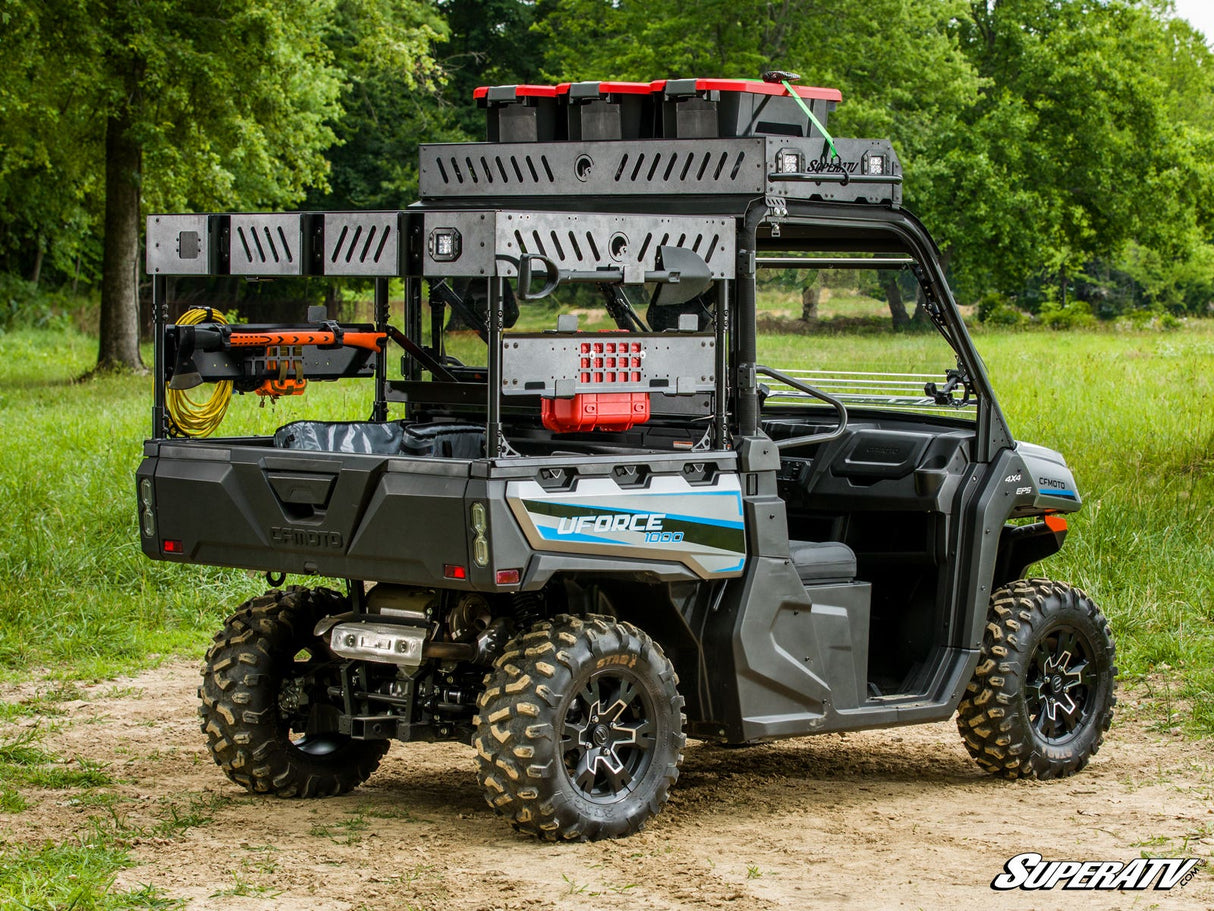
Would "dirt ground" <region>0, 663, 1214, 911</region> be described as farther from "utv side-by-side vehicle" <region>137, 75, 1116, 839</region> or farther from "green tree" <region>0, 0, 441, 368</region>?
"green tree" <region>0, 0, 441, 368</region>

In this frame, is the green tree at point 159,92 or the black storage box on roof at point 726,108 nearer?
the black storage box on roof at point 726,108

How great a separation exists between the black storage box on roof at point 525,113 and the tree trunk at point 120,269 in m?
17.5

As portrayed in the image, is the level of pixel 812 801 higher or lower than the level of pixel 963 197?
lower

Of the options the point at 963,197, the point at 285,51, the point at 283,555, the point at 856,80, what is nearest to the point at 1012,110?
the point at 963,197

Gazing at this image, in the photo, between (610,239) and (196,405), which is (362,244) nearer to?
(610,239)

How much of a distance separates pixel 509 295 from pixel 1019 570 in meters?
2.44

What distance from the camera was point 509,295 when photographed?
6.03 metres

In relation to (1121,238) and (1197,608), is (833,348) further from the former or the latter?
(1121,238)

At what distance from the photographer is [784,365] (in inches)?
282

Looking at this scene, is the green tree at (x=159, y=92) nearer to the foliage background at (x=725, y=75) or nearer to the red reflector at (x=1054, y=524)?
the foliage background at (x=725, y=75)

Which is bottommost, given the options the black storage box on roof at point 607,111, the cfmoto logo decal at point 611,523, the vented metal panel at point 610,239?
the cfmoto logo decal at point 611,523

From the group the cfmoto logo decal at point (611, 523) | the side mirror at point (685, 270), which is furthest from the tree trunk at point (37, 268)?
the cfmoto logo decal at point (611, 523)

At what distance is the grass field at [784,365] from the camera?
859 centimetres

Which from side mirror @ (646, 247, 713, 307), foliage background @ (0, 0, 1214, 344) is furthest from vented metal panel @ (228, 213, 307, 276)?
foliage background @ (0, 0, 1214, 344)
